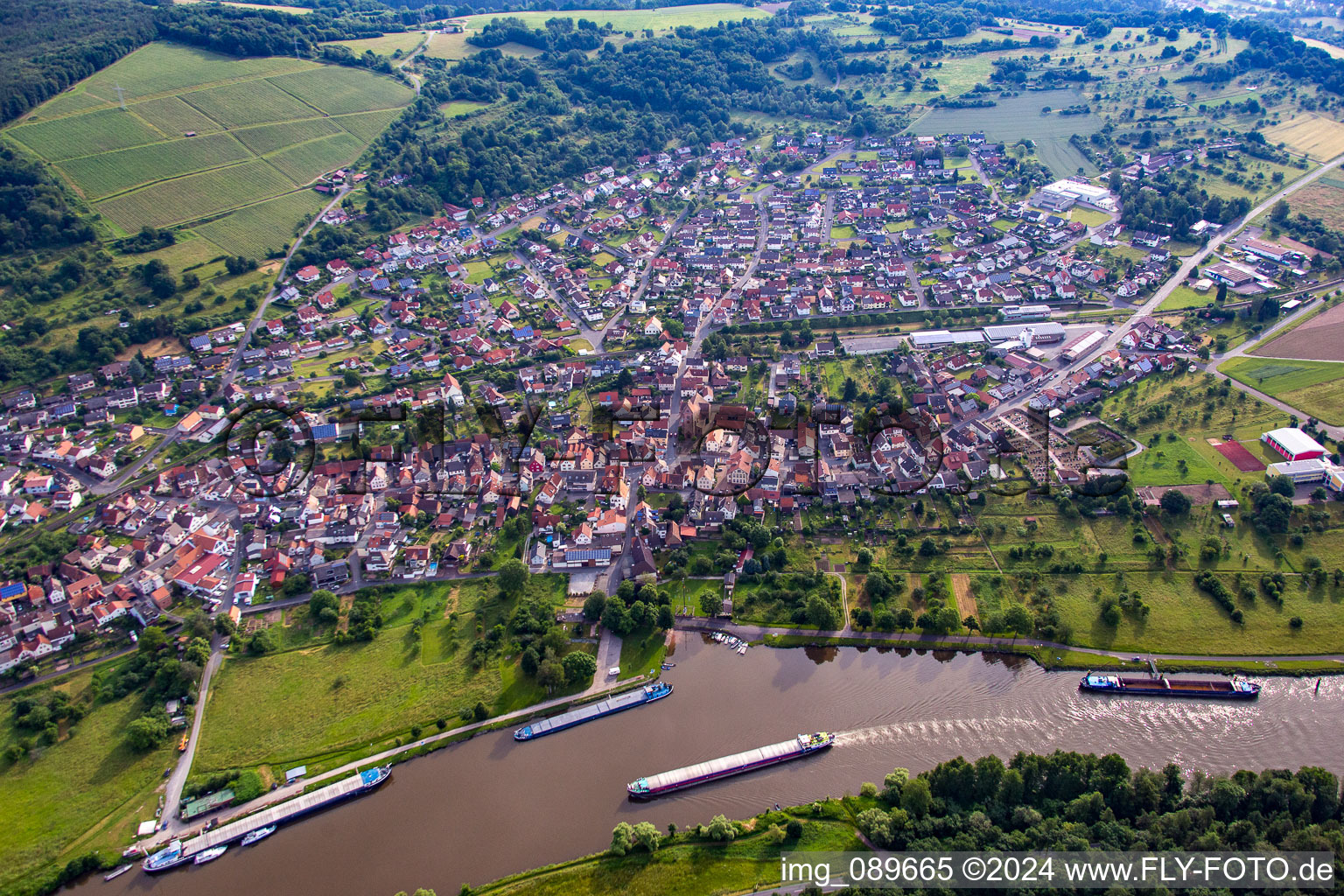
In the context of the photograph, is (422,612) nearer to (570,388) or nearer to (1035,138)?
(570,388)

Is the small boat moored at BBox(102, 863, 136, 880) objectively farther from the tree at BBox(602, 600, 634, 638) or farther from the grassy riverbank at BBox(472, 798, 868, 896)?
the tree at BBox(602, 600, 634, 638)

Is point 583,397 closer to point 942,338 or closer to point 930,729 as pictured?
point 942,338

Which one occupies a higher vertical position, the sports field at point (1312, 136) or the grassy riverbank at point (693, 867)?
the sports field at point (1312, 136)

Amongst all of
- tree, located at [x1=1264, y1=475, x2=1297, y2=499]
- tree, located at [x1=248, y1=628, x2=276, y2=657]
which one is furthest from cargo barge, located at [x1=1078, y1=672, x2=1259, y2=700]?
tree, located at [x1=248, y1=628, x2=276, y2=657]

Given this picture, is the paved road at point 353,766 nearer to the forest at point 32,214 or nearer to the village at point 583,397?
the village at point 583,397

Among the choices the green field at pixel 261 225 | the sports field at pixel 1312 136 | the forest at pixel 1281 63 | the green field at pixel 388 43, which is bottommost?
the green field at pixel 261 225

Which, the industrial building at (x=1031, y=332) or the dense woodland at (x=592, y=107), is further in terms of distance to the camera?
the dense woodland at (x=592, y=107)

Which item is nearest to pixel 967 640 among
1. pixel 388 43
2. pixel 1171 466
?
pixel 1171 466

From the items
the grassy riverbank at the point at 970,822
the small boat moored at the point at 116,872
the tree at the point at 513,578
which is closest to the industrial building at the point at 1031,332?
the grassy riverbank at the point at 970,822
